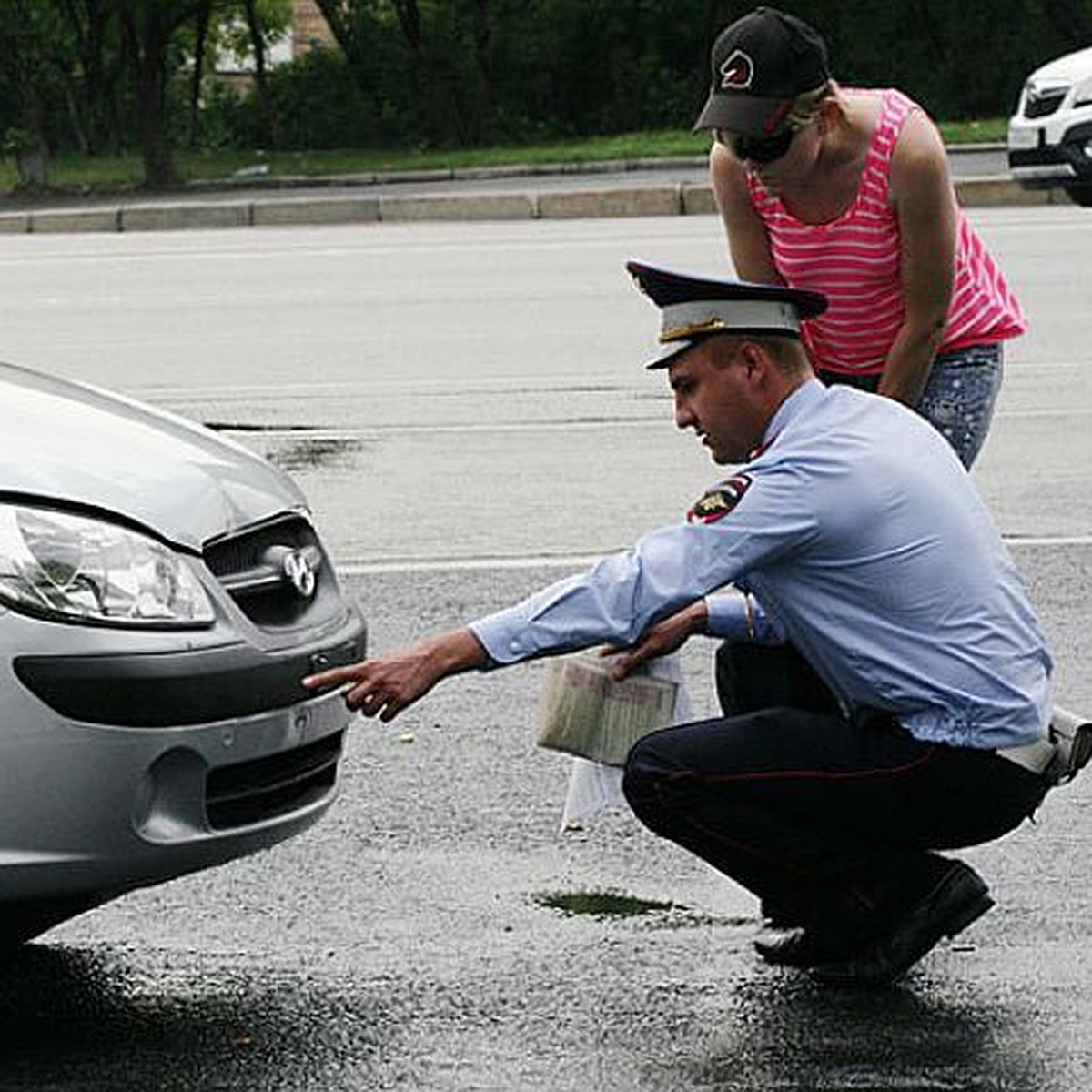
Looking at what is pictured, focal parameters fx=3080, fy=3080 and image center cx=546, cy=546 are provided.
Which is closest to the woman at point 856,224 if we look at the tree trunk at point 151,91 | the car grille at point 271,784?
the car grille at point 271,784

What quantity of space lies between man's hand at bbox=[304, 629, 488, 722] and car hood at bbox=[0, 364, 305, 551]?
11.1 inches

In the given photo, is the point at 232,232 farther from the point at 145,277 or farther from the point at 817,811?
the point at 817,811

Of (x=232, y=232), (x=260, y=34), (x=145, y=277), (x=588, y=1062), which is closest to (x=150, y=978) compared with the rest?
(x=588, y=1062)

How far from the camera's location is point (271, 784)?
14.6 feet

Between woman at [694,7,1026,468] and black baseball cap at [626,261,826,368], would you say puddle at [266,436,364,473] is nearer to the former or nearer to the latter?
woman at [694,7,1026,468]

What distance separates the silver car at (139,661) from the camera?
410 cm

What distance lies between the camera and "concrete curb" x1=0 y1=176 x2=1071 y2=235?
21.1 meters

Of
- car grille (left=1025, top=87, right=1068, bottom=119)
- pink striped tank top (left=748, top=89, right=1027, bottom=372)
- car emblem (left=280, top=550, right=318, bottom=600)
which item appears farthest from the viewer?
car grille (left=1025, top=87, right=1068, bottom=119)

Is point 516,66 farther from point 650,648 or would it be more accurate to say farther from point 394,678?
point 394,678

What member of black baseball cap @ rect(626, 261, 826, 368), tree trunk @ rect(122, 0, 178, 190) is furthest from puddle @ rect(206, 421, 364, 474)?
tree trunk @ rect(122, 0, 178, 190)

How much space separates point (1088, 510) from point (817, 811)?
4543 millimetres

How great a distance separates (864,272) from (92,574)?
5.39ft

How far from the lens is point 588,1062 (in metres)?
4.40

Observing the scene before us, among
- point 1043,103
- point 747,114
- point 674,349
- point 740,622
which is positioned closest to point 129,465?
point 674,349
